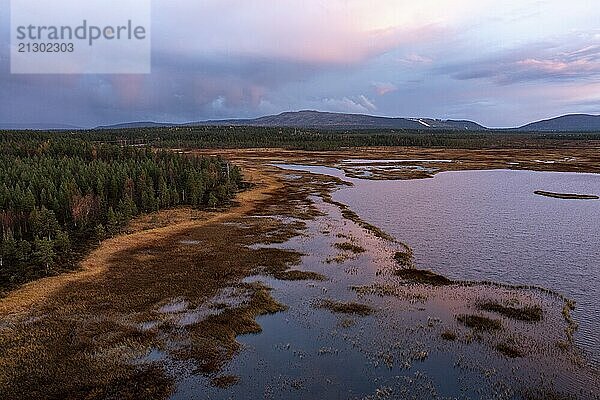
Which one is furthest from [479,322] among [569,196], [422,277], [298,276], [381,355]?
[569,196]

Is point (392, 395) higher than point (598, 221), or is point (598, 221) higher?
point (598, 221)

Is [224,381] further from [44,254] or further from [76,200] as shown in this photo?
[76,200]

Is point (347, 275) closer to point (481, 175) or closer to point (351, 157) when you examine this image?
point (481, 175)

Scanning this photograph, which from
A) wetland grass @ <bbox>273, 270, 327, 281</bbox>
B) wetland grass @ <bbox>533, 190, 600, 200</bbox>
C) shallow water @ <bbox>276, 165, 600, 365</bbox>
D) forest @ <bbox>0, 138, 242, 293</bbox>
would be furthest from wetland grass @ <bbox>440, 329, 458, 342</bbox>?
wetland grass @ <bbox>533, 190, 600, 200</bbox>

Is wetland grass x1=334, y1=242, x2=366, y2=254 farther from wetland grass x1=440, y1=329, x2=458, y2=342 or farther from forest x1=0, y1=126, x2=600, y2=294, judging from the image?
forest x1=0, y1=126, x2=600, y2=294

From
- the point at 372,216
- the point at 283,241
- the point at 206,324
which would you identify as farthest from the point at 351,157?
the point at 206,324

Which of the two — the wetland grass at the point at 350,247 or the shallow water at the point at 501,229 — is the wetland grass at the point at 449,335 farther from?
the wetland grass at the point at 350,247
